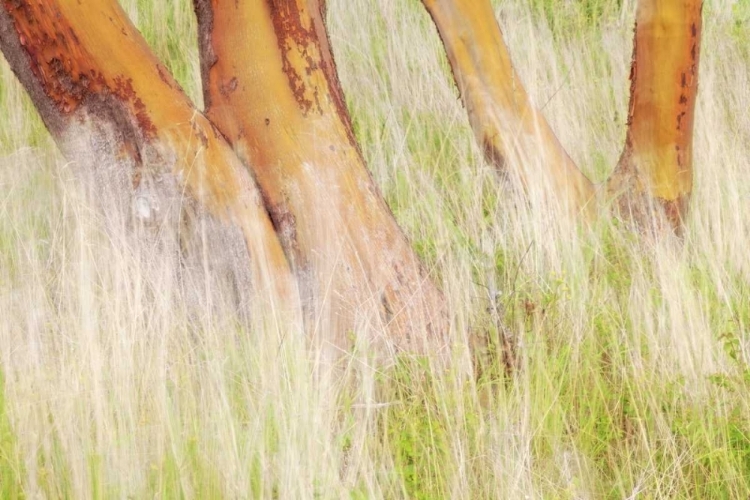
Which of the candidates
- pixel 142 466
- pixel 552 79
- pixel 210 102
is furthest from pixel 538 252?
pixel 552 79

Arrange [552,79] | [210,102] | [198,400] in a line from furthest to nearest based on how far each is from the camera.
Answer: [552,79] < [210,102] < [198,400]

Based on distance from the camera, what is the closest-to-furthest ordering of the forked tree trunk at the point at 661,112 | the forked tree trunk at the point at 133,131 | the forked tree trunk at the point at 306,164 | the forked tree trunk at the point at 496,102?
the forked tree trunk at the point at 133,131 → the forked tree trunk at the point at 306,164 → the forked tree trunk at the point at 661,112 → the forked tree trunk at the point at 496,102

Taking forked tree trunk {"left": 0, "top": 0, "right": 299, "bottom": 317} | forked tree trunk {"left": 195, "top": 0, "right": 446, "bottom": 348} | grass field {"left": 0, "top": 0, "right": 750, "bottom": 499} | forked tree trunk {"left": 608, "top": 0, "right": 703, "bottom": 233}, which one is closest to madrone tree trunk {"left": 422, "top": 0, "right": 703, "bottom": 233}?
forked tree trunk {"left": 608, "top": 0, "right": 703, "bottom": 233}

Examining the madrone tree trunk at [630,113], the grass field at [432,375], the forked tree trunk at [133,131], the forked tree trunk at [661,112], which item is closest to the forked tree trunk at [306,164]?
the forked tree trunk at [133,131]

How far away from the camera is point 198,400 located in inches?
101

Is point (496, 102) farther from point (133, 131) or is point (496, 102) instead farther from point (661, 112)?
point (133, 131)

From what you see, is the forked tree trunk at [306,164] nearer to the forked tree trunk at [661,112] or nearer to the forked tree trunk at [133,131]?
the forked tree trunk at [133,131]

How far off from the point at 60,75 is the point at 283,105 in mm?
663

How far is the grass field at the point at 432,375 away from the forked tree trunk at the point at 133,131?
0.17m

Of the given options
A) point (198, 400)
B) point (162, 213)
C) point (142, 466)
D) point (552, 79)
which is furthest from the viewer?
point (552, 79)

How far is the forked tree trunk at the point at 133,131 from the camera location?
2.75 meters

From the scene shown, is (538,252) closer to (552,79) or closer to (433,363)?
(433,363)

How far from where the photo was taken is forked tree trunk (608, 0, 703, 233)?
354 centimetres

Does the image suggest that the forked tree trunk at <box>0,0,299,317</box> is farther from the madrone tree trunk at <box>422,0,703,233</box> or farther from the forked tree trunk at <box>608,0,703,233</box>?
the forked tree trunk at <box>608,0,703,233</box>
